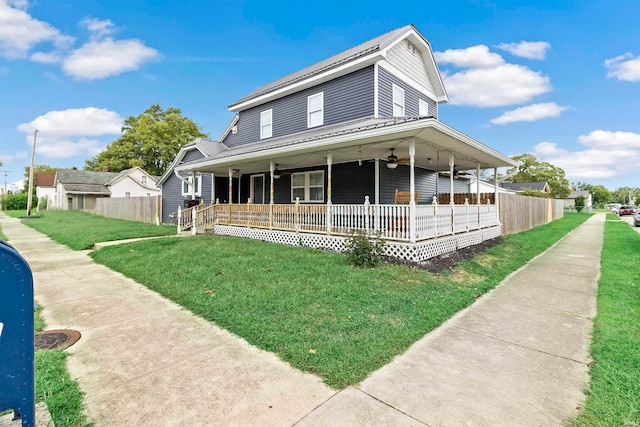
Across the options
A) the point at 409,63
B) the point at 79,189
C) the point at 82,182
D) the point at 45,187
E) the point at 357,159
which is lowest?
the point at 357,159

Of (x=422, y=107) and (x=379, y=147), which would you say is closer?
(x=379, y=147)

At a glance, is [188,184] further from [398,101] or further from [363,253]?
[363,253]

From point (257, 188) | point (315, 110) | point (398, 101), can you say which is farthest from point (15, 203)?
point (398, 101)

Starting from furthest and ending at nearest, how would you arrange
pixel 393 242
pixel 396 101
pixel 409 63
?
pixel 409 63 → pixel 396 101 → pixel 393 242

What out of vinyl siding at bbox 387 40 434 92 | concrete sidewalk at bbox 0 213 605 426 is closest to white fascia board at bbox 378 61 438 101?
vinyl siding at bbox 387 40 434 92

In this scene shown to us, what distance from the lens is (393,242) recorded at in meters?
7.71

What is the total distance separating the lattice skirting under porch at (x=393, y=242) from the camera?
7.49 metres

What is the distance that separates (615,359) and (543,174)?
65.2 m

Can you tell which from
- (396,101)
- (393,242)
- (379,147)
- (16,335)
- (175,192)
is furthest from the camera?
(175,192)

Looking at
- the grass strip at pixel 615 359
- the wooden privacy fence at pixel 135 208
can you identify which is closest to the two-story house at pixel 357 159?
the grass strip at pixel 615 359

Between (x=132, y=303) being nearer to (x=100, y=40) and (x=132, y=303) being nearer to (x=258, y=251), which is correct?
(x=258, y=251)

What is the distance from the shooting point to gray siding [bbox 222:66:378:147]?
442 inches

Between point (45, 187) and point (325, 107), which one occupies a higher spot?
point (325, 107)

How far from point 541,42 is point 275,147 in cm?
1704
